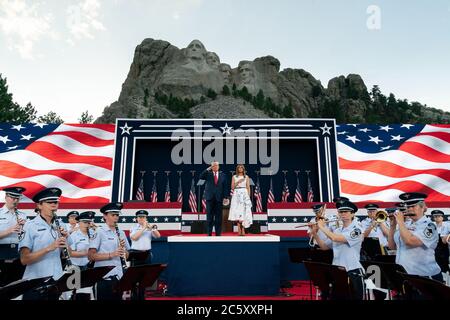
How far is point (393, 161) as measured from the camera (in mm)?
15953

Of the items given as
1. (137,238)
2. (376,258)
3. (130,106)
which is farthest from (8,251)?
(130,106)

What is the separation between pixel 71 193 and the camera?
15375 mm

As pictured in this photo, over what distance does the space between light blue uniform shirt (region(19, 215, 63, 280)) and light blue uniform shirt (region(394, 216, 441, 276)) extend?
522 cm

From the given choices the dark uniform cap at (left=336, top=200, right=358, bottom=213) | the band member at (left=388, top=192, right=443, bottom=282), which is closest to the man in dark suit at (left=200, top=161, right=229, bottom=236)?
the dark uniform cap at (left=336, top=200, right=358, bottom=213)

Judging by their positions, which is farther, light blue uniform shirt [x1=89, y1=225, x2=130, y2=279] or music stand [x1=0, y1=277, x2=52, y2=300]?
light blue uniform shirt [x1=89, y1=225, x2=130, y2=279]

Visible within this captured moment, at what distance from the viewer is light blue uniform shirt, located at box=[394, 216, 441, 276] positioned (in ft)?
17.1

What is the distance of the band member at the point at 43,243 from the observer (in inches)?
185

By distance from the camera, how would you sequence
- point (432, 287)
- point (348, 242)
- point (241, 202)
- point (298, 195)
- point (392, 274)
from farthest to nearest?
1. point (298, 195)
2. point (241, 202)
3. point (348, 242)
4. point (392, 274)
5. point (432, 287)

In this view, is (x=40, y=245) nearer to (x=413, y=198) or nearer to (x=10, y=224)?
(x=10, y=224)

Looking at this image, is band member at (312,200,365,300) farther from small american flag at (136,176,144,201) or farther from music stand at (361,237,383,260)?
small american flag at (136,176,144,201)

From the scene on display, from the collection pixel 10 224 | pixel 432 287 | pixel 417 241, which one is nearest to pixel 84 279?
pixel 432 287

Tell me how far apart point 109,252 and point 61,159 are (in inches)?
462

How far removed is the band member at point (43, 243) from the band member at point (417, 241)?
4952mm

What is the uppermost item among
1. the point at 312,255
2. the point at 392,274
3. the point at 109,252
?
the point at 109,252
